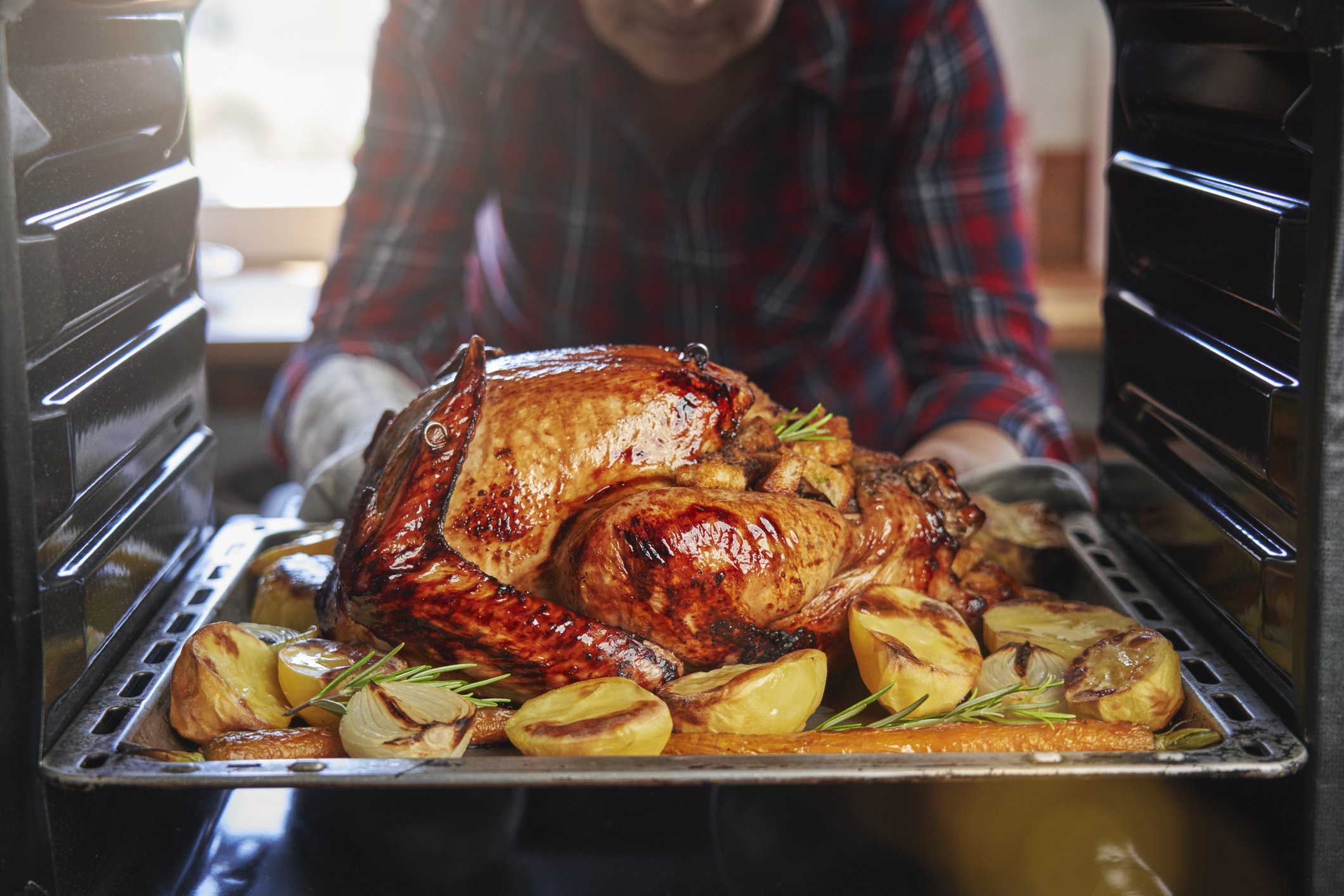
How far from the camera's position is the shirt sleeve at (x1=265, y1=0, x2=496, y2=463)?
2203mm

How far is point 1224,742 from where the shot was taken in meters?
0.82

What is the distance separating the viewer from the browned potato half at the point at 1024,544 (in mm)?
1238

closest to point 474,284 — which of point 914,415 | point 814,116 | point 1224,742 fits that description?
point 814,116

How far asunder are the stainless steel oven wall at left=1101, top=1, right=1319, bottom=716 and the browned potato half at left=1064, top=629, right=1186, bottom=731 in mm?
84

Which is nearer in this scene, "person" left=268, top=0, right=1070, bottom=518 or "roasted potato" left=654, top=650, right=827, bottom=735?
"roasted potato" left=654, top=650, right=827, bottom=735

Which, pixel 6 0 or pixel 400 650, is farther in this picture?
pixel 400 650

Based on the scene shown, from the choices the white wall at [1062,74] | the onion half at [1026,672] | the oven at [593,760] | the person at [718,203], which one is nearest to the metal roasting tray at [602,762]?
the oven at [593,760]

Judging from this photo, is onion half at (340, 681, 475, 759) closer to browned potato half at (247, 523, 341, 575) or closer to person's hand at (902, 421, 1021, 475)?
browned potato half at (247, 523, 341, 575)

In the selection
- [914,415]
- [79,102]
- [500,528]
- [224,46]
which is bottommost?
[914,415]

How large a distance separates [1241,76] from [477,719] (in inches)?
32.9

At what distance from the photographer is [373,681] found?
0.88 m

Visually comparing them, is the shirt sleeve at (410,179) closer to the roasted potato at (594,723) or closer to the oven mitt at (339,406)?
the oven mitt at (339,406)

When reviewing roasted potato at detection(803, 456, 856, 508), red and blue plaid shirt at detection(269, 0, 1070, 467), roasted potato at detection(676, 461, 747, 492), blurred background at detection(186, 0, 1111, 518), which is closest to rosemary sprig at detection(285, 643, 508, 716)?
roasted potato at detection(676, 461, 747, 492)

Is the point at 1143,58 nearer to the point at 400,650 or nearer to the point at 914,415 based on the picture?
the point at 400,650
